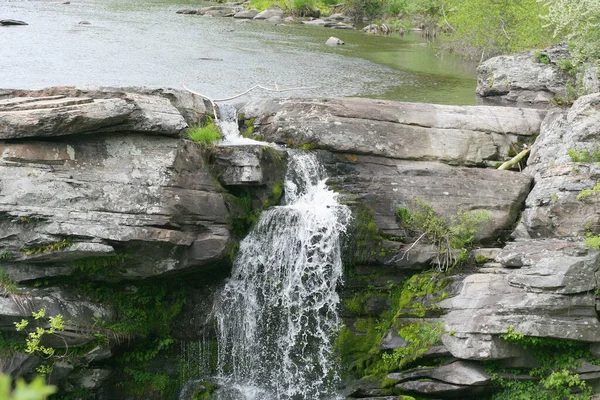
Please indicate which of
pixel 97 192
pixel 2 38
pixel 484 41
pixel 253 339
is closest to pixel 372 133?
pixel 253 339

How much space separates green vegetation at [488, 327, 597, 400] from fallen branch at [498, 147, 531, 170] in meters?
4.94

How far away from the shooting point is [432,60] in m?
29.7

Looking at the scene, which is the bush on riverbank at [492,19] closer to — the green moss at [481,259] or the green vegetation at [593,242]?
the green vegetation at [593,242]

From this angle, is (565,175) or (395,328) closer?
(395,328)

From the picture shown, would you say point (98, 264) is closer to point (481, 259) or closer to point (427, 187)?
point (427, 187)

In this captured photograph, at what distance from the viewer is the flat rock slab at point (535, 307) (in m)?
9.79

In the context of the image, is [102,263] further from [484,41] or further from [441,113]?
[484,41]

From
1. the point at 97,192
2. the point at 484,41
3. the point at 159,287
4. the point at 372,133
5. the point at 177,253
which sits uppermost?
the point at 484,41

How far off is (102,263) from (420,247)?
224 inches

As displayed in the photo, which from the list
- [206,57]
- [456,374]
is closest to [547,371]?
[456,374]

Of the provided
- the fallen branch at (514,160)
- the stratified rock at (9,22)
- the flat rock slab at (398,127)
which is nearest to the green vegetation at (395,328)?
the flat rock slab at (398,127)

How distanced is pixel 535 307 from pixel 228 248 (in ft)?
17.2

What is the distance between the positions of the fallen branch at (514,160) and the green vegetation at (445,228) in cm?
214

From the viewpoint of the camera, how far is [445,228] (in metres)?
12.0
